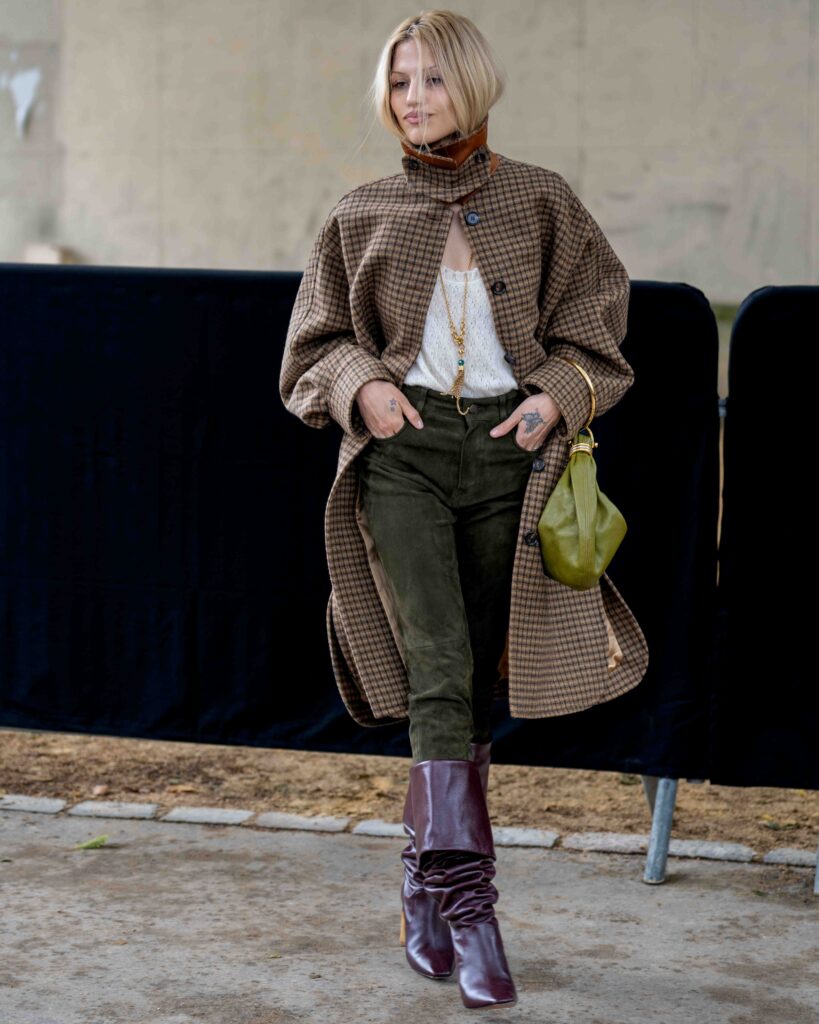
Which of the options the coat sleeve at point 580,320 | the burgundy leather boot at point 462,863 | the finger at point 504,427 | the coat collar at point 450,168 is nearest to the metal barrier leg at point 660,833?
the burgundy leather boot at point 462,863

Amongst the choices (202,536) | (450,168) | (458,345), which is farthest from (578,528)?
(202,536)

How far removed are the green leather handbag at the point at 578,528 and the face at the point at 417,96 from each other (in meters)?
0.61

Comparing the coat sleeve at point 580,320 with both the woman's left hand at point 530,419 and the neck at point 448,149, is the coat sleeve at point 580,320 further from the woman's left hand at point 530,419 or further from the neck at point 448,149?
the neck at point 448,149

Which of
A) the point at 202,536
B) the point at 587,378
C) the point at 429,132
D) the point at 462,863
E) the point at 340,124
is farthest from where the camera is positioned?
the point at 340,124

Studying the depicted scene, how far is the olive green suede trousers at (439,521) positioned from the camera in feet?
11.0

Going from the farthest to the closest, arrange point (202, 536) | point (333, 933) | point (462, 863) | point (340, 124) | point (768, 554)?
1. point (340, 124)
2. point (202, 536)
3. point (768, 554)
4. point (333, 933)
5. point (462, 863)

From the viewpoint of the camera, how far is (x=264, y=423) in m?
4.34

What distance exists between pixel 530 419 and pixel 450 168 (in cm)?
58

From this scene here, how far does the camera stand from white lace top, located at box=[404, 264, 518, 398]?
3.41 metres

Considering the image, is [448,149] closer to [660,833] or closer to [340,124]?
[660,833]

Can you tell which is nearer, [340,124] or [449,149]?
[449,149]

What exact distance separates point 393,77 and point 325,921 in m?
1.99

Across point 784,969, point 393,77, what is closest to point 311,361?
point 393,77

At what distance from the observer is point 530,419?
3385 mm
